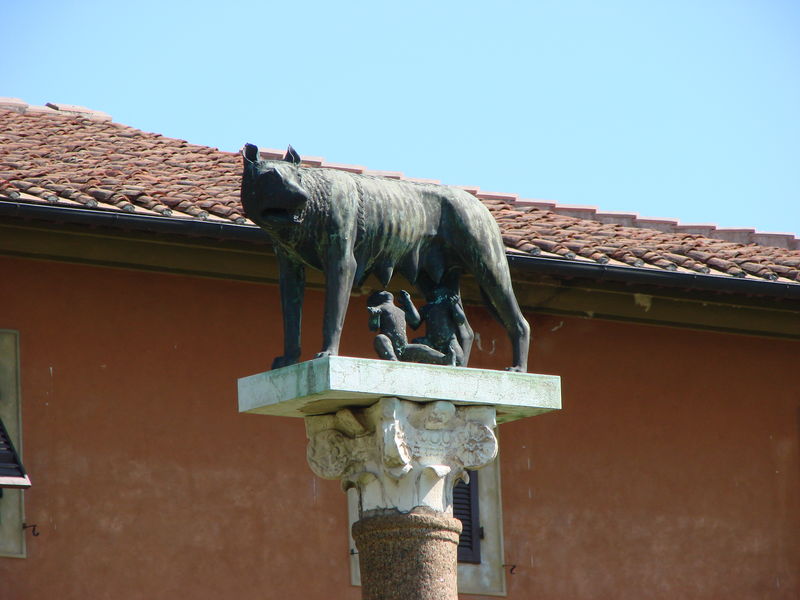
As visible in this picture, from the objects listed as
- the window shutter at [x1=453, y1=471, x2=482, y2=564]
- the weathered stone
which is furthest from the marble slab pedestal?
the window shutter at [x1=453, y1=471, x2=482, y2=564]

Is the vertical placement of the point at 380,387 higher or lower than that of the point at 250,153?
lower

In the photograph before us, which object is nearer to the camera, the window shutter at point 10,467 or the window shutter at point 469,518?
the window shutter at point 10,467

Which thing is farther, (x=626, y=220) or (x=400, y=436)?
(x=626, y=220)

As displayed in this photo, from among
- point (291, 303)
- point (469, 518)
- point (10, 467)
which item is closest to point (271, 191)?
point (291, 303)

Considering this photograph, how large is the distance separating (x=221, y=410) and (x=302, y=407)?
142 inches

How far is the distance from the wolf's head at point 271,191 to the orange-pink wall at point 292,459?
3628 mm

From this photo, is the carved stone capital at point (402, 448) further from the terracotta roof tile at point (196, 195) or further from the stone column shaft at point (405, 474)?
the terracotta roof tile at point (196, 195)

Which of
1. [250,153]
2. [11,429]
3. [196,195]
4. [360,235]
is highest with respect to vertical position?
[196,195]

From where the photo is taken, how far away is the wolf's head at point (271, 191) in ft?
25.5

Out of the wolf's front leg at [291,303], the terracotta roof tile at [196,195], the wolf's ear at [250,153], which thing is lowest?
the wolf's front leg at [291,303]

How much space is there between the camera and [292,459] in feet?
38.1

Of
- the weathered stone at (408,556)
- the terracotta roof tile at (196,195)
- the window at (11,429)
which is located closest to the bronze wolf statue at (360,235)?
the weathered stone at (408,556)

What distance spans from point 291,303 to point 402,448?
818 mm

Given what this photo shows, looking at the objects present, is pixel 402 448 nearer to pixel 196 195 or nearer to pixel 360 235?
pixel 360 235
